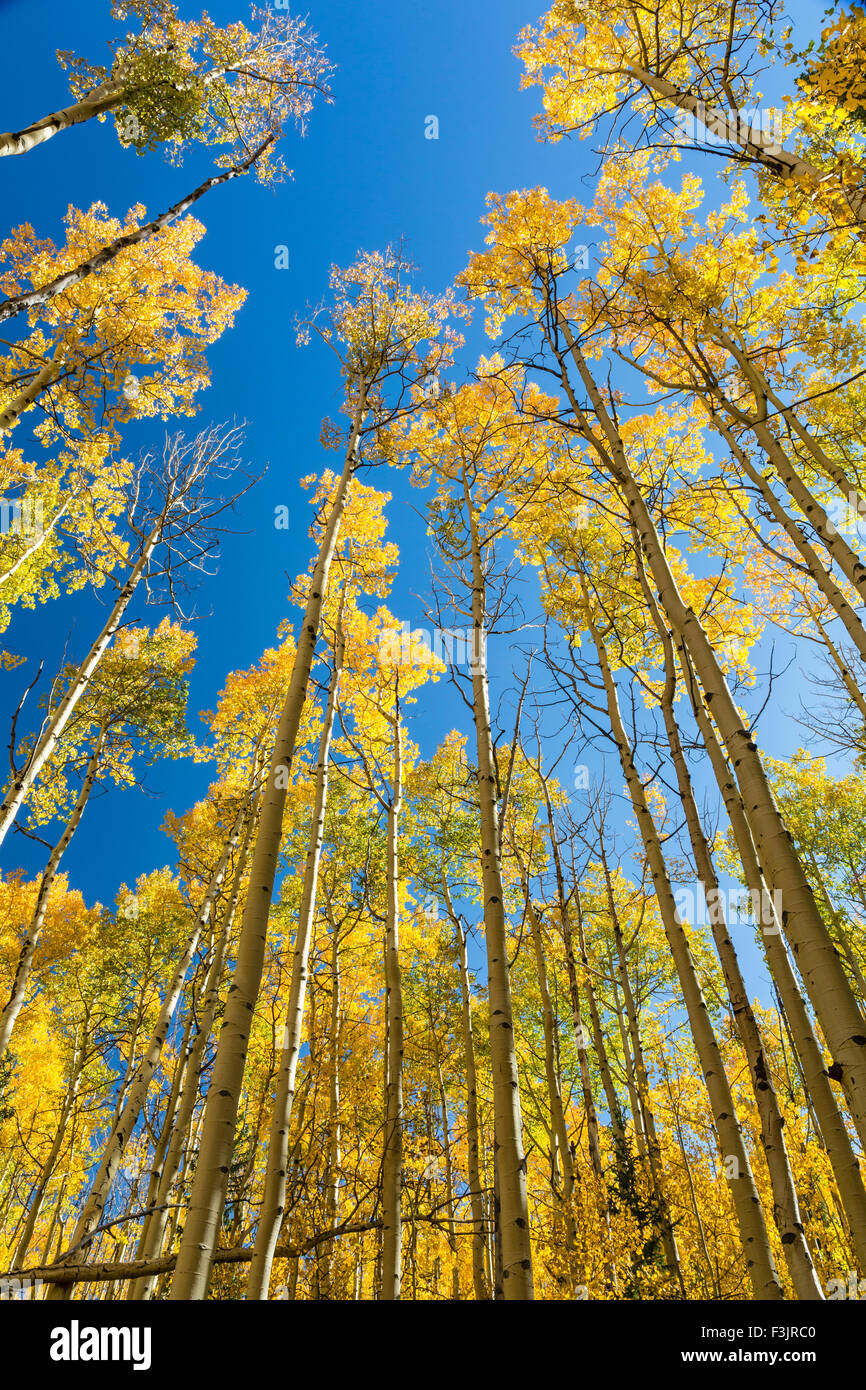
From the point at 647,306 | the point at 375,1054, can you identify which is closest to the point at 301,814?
the point at 375,1054

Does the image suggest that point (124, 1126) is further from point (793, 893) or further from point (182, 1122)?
point (793, 893)

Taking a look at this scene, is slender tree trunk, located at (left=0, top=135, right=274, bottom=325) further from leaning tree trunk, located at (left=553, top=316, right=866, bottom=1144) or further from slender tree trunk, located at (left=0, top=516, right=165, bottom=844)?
leaning tree trunk, located at (left=553, top=316, right=866, bottom=1144)

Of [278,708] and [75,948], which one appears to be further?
[75,948]

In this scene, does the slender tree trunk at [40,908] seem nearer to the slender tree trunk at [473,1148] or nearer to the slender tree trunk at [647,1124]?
the slender tree trunk at [473,1148]

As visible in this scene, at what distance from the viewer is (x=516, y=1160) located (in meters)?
3.36

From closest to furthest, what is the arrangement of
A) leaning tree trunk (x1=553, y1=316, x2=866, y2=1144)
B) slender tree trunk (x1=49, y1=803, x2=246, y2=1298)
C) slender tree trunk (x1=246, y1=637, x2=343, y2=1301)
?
leaning tree trunk (x1=553, y1=316, x2=866, y2=1144) < slender tree trunk (x1=246, y1=637, x2=343, y2=1301) < slender tree trunk (x1=49, y1=803, x2=246, y2=1298)

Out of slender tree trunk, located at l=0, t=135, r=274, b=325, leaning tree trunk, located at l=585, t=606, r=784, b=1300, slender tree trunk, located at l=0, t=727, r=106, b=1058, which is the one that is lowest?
leaning tree trunk, located at l=585, t=606, r=784, b=1300

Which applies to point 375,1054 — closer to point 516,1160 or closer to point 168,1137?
point 168,1137

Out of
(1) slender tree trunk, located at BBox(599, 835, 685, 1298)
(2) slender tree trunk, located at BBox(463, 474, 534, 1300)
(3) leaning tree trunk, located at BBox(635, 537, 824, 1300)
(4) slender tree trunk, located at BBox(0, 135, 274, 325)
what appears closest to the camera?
(3) leaning tree trunk, located at BBox(635, 537, 824, 1300)

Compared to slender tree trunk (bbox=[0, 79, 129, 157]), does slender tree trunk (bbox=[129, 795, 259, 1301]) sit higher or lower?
lower

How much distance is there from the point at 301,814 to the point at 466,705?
6.55m

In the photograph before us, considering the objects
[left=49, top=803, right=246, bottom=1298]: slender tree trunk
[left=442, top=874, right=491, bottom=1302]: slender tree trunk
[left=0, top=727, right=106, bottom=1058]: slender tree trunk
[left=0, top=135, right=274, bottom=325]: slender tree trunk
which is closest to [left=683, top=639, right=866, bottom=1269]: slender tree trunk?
[left=442, top=874, right=491, bottom=1302]: slender tree trunk

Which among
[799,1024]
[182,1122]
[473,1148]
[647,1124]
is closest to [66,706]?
[182,1122]
